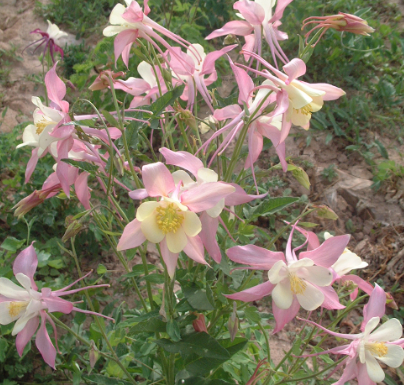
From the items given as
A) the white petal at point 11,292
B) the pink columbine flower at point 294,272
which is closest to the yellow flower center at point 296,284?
the pink columbine flower at point 294,272

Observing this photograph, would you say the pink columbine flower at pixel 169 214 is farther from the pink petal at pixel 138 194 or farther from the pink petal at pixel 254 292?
the pink petal at pixel 254 292

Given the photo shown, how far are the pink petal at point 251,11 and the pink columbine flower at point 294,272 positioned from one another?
0.50 metres

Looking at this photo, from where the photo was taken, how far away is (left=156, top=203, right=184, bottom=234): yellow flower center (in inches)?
30.7

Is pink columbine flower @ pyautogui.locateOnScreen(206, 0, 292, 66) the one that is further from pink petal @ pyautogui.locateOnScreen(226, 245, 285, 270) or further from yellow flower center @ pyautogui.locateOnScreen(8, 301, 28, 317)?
yellow flower center @ pyautogui.locateOnScreen(8, 301, 28, 317)

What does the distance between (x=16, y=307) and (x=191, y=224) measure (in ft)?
1.48

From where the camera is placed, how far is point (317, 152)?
274 cm

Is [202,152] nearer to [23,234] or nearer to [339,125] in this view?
[23,234]

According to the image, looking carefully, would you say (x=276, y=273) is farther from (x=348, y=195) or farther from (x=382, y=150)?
(x=382, y=150)

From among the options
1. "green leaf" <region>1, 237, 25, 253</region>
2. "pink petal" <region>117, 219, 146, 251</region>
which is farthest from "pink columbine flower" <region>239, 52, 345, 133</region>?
"green leaf" <region>1, 237, 25, 253</region>

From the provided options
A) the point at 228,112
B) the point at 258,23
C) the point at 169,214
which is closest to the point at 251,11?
Answer: the point at 258,23

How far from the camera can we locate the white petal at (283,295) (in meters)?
0.86

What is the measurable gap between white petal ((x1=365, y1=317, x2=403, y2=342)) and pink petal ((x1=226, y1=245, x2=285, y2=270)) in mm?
280

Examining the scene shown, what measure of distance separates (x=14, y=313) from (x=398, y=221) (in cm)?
211

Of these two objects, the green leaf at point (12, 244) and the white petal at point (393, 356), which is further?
the green leaf at point (12, 244)
